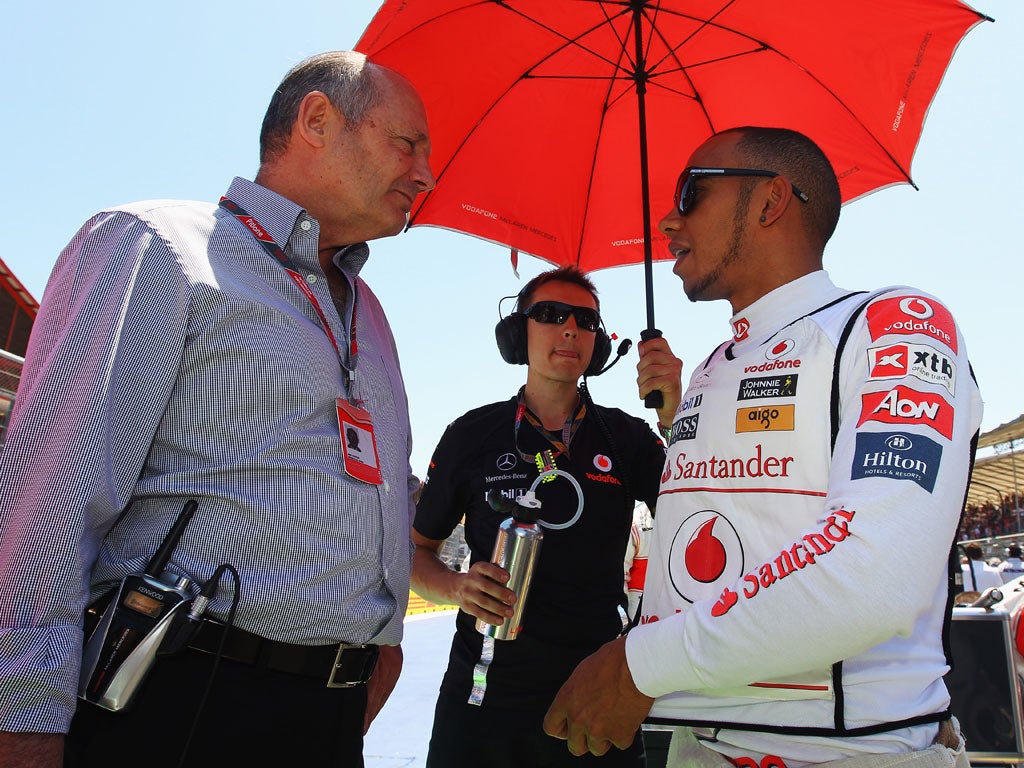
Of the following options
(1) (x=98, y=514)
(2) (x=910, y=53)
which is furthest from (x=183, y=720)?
(2) (x=910, y=53)

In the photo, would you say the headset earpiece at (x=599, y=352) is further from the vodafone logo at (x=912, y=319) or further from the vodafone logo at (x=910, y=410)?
the vodafone logo at (x=910, y=410)

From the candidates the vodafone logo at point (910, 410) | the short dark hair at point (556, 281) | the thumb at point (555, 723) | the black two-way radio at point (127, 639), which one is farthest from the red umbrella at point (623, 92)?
the black two-way radio at point (127, 639)

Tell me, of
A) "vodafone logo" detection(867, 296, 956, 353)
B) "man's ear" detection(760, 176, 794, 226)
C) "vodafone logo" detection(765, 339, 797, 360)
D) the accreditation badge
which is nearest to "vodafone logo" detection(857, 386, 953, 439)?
"vodafone logo" detection(867, 296, 956, 353)

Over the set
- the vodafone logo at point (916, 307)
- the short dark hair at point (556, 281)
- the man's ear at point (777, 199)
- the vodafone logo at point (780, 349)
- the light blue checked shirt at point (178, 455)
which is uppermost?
the short dark hair at point (556, 281)

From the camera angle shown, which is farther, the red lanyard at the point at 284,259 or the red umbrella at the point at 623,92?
the red umbrella at the point at 623,92

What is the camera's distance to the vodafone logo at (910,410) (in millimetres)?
1272

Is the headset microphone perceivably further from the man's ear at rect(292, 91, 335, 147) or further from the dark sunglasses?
the man's ear at rect(292, 91, 335, 147)

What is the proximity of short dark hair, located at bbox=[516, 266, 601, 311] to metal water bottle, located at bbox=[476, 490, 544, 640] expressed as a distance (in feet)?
4.27

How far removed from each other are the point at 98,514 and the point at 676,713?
3.75 ft

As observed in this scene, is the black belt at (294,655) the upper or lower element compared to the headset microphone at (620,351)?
lower

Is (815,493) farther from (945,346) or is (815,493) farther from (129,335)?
(129,335)

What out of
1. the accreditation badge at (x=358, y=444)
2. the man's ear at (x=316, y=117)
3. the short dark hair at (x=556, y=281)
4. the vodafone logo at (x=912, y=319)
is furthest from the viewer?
the short dark hair at (x=556, y=281)

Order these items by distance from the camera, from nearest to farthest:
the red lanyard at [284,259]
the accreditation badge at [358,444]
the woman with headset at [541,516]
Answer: the accreditation badge at [358,444]
the red lanyard at [284,259]
the woman with headset at [541,516]

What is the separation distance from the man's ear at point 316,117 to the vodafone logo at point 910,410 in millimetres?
1462
